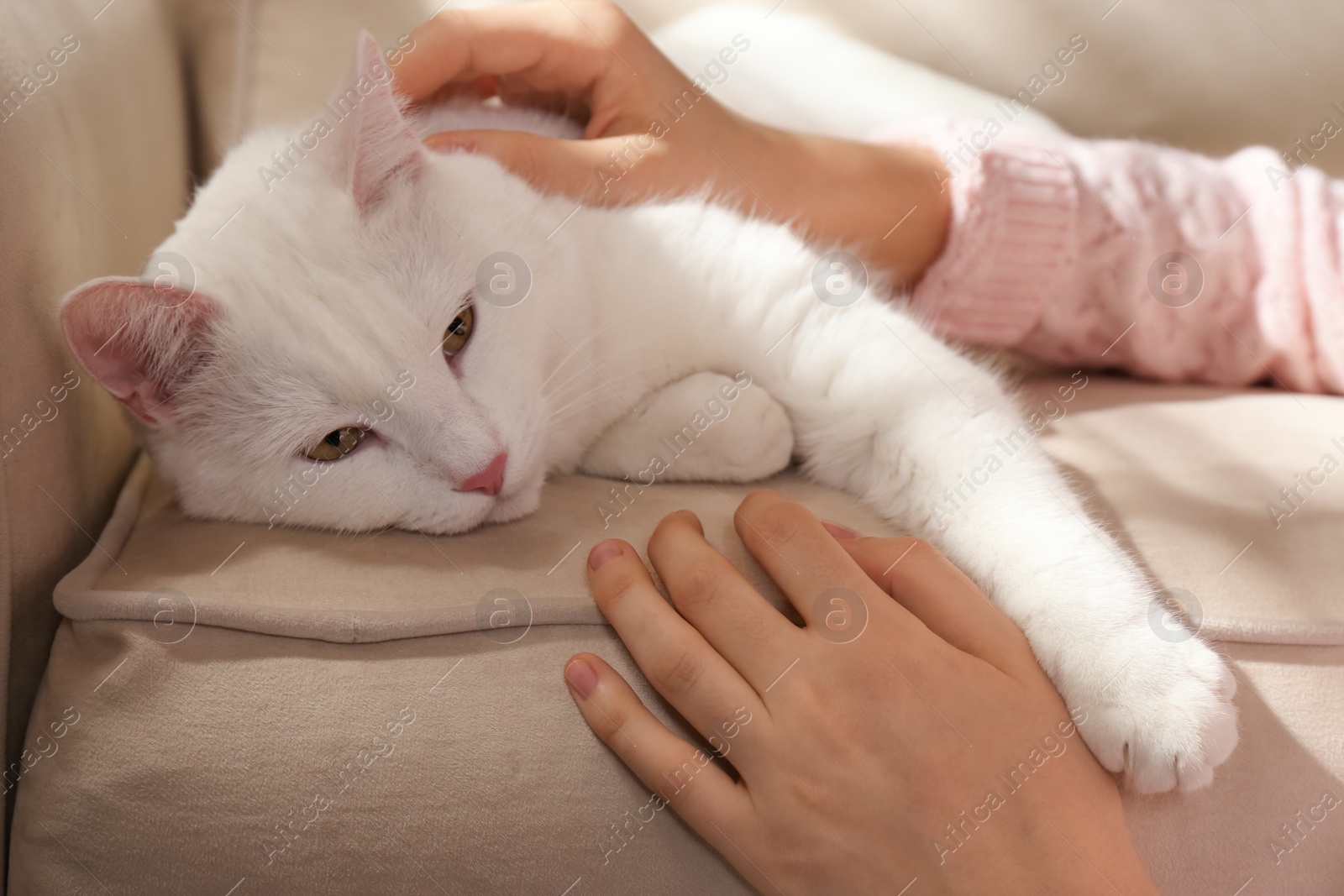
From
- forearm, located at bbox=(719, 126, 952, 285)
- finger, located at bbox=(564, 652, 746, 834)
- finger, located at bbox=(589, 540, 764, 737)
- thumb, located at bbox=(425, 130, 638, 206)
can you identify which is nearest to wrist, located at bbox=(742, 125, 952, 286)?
forearm, located at bbox=(719, 126, 952, 285)

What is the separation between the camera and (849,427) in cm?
119

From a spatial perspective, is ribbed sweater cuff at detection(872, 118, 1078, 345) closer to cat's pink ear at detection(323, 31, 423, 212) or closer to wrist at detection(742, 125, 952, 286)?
wrist at detection(742, 125, 952, 286)

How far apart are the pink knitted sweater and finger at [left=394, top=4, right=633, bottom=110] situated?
0.65 meters

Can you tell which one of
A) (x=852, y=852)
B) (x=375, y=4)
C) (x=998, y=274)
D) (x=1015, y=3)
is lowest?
(x=852, y=852)

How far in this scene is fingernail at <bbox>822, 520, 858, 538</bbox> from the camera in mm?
1035

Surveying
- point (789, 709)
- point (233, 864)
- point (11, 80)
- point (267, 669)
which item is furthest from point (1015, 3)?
point (233, 864)

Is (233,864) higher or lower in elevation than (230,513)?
lower

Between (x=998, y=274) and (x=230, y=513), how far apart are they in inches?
52.5

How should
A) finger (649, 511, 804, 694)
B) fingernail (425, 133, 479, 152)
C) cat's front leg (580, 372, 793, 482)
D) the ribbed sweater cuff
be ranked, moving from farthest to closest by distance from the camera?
the ribbed sweater cuff < fingernail (425, 133, 479, 152) < cat's front leg (580, 372, 793, 482) < finger (649, 511, 804, 694)

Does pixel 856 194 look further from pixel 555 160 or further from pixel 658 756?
pixel 658 756

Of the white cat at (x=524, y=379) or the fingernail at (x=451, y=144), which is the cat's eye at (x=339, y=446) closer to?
the white cat at (x=524, y=379)

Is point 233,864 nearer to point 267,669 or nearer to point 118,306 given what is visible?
point 267,669

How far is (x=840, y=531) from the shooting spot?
104 centimetres

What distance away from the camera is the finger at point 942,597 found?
3.02 feet
